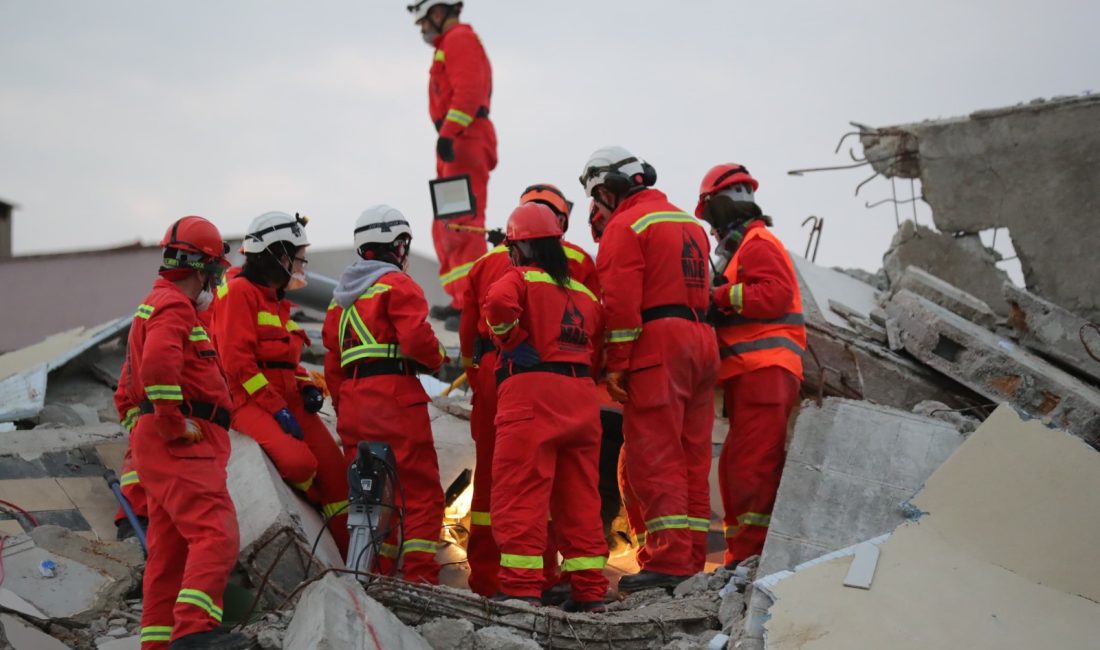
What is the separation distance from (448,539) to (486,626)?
96.9 inches

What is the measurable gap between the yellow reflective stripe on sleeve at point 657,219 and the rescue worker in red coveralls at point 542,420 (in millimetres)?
502

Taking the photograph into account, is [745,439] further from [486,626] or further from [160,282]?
[160,282]

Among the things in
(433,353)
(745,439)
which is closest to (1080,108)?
(745,439)

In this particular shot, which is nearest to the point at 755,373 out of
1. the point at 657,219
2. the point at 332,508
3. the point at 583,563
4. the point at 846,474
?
the point at 846,474

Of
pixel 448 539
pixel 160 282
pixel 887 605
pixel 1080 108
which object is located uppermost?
pixel 1080 108

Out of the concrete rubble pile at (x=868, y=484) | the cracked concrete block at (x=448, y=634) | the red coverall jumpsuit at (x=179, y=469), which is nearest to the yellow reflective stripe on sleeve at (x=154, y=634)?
the red coverall jumpsuit at (x=179, y=469)

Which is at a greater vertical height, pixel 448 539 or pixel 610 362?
pixel 610 362

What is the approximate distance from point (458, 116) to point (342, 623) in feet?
20.3

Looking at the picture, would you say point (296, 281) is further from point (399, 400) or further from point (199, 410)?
point (199, 410)

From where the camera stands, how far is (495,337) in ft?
20.7

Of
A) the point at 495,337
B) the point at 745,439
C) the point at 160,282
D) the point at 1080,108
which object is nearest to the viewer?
the point at 160,282

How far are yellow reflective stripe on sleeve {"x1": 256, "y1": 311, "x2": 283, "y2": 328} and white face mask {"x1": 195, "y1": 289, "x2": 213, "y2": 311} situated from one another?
0.88m

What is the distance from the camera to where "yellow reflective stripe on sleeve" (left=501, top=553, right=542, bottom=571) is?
236 inches

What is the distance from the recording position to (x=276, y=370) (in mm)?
6980
